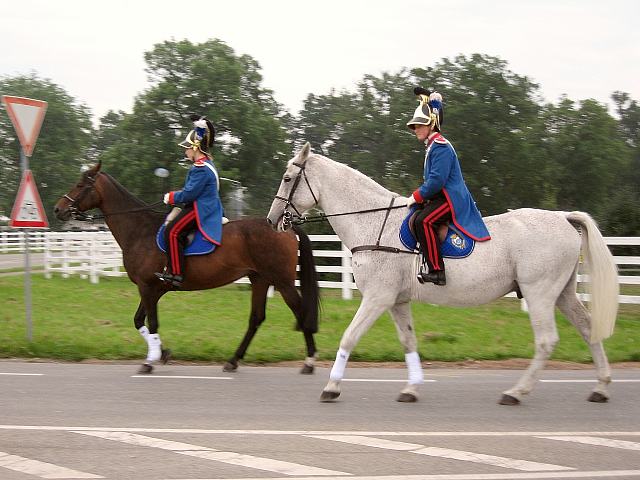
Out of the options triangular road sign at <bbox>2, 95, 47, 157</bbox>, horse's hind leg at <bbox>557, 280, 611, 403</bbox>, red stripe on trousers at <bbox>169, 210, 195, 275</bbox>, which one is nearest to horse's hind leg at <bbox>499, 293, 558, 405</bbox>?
horse's hind leg at <bbox>557, 280, 611, 403</bbox>

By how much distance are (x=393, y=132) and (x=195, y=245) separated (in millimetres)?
50561

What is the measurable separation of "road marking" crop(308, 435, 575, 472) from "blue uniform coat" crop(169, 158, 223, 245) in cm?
459

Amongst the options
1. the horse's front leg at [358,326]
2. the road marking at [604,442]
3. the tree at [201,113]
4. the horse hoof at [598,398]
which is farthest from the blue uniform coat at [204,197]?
the tree at [201,113]

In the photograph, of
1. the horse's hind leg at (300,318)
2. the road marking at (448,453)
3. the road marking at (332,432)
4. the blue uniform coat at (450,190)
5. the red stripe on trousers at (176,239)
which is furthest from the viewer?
the red stripe on trousers at (176,239)

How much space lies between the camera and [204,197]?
10.4 meters

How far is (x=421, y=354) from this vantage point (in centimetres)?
1173

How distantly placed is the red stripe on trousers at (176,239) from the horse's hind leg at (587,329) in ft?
15.8

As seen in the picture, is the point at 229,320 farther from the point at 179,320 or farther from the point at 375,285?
the point at 375,285

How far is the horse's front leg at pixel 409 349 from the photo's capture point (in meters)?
8.19

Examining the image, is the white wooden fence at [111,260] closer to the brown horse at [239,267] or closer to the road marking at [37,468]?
the brown horse at [239,267]

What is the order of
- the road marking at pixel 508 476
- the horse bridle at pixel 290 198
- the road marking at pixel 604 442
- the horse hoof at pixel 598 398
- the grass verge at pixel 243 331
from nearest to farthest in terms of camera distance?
the road marking at pixel 508 476
the road marking at pixel 604 442
the horse hoof at pixel 598 398
the horse bridle at pixel 290 198
the grass verge at pixel 243 331

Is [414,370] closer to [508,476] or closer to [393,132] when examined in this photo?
[508,476]

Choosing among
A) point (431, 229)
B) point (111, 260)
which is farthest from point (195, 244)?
point (111, 260)

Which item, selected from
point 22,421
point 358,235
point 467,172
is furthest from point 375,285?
point 467,172
